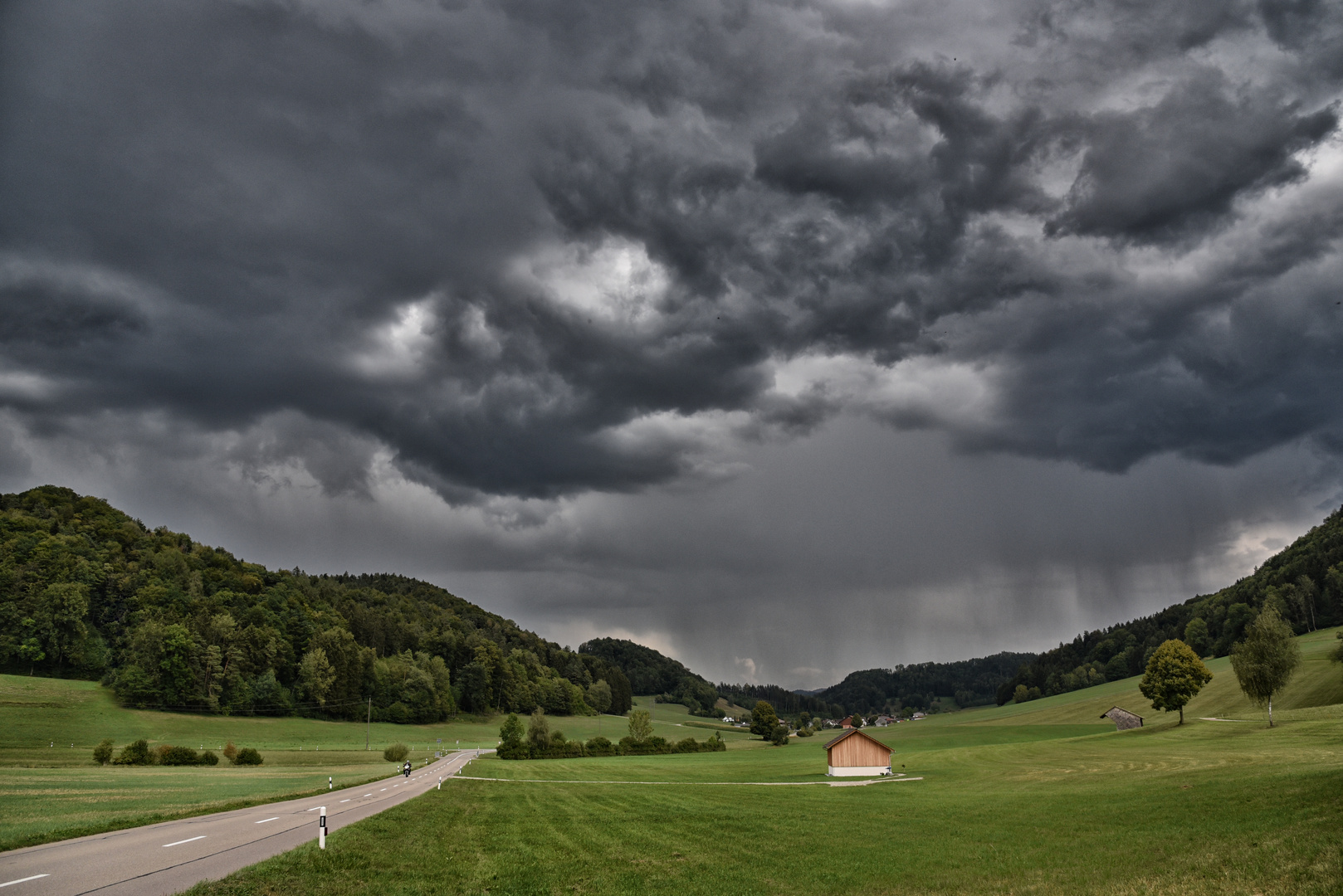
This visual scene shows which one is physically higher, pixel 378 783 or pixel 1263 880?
pixel 1263 880

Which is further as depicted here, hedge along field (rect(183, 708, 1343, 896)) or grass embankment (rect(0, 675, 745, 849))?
grass embankment (rect(0, 675, 745, 849))

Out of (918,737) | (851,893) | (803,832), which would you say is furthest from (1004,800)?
(918,737)

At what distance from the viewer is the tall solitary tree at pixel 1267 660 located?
80.0 m

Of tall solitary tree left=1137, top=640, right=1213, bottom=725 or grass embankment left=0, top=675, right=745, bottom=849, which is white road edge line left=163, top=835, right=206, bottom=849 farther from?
tall solitary tree left=1137, top=640, right=1213, bottom=725

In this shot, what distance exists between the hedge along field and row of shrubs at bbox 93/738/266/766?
39.3 metres

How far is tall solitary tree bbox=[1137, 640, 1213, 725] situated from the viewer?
302ft

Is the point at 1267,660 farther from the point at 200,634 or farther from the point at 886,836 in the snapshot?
the point at 200,634

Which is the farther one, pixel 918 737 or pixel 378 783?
pixel 918 737

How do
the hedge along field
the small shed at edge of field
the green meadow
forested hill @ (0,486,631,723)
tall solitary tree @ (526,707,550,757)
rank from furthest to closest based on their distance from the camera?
forested hill @ (0,486,631,723), tall solitary tree @ (526,707,550,757), the small shed at edge of field, the green meadow, the hedge along field

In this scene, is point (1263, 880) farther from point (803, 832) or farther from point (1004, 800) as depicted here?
point (1004, 800)

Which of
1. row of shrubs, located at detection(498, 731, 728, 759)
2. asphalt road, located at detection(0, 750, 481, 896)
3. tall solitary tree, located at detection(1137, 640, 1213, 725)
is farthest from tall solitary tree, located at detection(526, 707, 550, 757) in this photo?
tall solitary tree, located at detection(1137, 640, 1213, 725)

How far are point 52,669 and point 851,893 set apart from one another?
15232 centimetres

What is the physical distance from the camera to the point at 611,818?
34.9 m

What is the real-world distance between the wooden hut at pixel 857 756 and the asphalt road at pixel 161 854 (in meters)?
51.9
